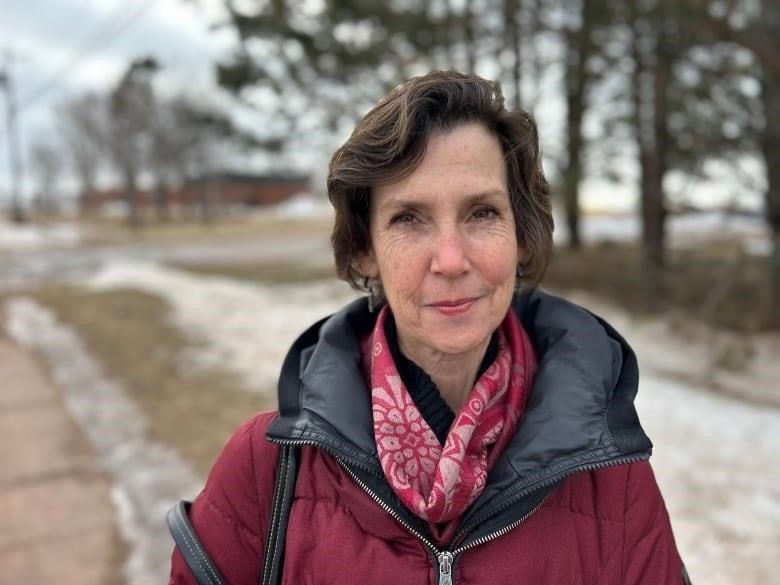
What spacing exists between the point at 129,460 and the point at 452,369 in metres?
4.13

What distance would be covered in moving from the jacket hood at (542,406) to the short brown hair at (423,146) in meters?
0.27

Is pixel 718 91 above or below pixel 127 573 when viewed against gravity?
above

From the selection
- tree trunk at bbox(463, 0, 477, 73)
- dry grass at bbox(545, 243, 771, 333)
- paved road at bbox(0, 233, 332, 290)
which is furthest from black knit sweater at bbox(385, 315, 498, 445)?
paved road at bbox(0, 233, 332, 290)

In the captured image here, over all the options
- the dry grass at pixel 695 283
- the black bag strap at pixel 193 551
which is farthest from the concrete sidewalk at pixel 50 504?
the dry grass at pixel 695 283

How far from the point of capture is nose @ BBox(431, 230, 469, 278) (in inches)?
59.8

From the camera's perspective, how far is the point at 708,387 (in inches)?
258

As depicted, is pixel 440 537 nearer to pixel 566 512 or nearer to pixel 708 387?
pixel 566 512

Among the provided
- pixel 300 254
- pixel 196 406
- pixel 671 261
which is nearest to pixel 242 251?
pixel 300 254

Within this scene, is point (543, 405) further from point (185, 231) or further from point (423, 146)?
point (185, 231)

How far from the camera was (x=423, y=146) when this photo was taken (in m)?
1.51

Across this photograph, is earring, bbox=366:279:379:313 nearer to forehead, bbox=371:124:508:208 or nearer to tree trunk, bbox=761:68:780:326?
forehead, bbox=371:124:508:208

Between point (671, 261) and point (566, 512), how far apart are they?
10216mm

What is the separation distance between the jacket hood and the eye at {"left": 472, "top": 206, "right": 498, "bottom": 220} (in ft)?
1.14

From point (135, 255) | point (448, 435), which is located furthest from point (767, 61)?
point (135, 255)
